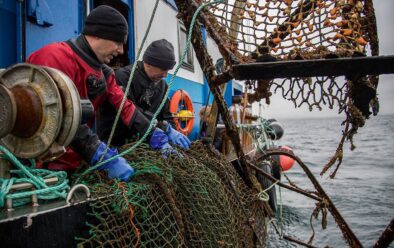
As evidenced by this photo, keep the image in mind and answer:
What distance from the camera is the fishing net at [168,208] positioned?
180cm

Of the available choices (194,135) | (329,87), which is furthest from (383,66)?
(194,135)

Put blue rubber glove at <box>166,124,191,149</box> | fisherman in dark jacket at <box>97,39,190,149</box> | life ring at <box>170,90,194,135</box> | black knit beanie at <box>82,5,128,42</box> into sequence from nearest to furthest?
1. black knit beanie at <box>82,5,128,42</box>
2. blue rubber glove at <box>166,124,191,149</box>
3. fisherman in dark jacket at <box>97,39,190,149</box>
4. life ring at <box>170,90,194,135</box>

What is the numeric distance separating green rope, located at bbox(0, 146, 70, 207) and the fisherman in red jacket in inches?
15.6

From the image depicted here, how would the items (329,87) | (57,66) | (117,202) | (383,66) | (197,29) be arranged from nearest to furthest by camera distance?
(117,202) → (383,66) → (57,66) → (329,87) → (197,29)

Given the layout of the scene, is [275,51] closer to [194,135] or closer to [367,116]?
[367,116]

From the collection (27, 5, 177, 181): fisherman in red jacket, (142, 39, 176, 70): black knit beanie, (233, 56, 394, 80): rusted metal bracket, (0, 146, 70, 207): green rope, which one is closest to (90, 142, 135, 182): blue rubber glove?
(27, 5, 177, 181): fisherman in red jacket

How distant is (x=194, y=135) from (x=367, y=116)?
16.3 feet

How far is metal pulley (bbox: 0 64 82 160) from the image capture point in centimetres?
168

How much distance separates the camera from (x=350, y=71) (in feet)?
6.79

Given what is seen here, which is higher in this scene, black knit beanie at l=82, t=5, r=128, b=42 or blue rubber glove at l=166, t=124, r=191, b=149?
black knit beanie at l=82, t=5, r=128, b=42

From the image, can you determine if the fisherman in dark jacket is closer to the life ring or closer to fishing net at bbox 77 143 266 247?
fishing net at bbox 77 143 266 247

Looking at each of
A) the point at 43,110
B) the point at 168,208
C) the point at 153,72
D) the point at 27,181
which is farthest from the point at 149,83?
the point at 27,181

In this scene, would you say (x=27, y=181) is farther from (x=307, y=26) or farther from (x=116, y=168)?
(x=307, y=26)

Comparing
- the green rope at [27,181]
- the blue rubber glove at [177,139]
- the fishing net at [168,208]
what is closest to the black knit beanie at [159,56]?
the blue rubber glove at [177,139]
